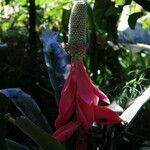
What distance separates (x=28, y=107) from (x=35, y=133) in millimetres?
516

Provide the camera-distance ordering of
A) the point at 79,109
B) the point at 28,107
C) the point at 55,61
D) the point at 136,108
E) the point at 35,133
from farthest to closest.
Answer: the point at 55,61 → the point at 28,107 → the point at 136,108 → the point at 79,109 → the point at 35,133

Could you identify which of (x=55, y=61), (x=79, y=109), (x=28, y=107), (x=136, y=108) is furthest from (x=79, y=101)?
(x=55, y=61)

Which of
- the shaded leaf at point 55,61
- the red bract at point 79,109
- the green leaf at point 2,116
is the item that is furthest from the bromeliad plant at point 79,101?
the shaded leaf at point 55,61

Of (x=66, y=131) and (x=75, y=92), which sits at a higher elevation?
(x=75, y=92)

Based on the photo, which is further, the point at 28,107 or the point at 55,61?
the point at 55,61

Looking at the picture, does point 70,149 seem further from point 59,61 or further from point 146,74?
point 146,74

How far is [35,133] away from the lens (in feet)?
4.93

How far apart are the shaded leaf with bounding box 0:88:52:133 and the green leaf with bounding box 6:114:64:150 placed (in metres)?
0.43

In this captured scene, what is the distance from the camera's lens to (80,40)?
69.6 inches

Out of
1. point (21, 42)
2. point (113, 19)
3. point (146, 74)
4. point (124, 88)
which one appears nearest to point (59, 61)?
point (124, 88)

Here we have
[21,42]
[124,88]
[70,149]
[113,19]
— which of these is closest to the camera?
[70,149]

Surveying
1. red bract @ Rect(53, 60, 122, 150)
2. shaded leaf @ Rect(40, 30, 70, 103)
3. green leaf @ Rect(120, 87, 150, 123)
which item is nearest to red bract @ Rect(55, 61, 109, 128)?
red bract @ Rect(53, 60, 122, 150)

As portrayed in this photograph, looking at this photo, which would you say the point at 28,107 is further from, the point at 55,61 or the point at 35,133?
the point at 35,133

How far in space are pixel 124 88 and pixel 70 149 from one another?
0.66 m
